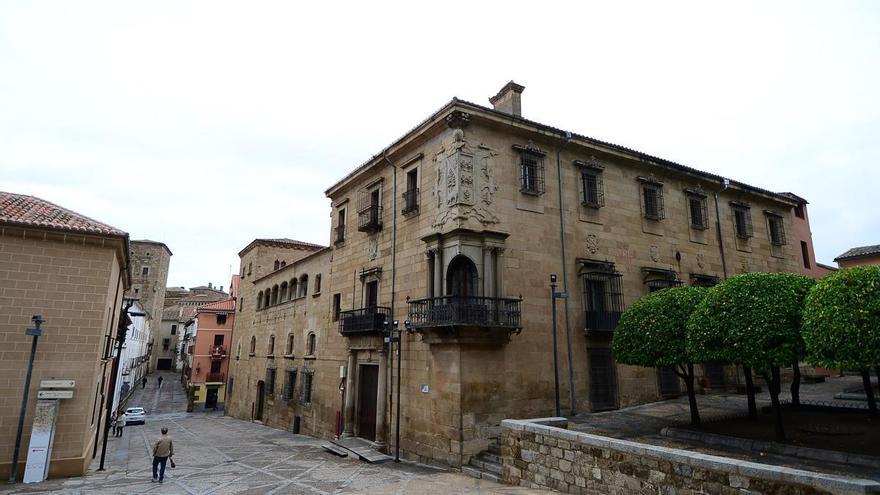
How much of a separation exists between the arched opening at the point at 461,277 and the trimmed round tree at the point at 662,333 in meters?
4.92

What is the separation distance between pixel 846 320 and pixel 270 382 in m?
29.3

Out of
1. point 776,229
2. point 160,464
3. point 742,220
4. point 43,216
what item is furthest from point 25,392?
point 776,229

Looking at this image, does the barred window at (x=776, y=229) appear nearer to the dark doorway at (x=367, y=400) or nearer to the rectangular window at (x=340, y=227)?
the dark doorway at (x=367, y=400)

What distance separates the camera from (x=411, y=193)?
1775cm

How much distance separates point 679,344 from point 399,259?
9.96m

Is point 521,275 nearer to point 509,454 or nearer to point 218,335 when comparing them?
point 509,454

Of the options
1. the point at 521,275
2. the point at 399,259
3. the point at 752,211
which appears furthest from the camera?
the point at 752,211

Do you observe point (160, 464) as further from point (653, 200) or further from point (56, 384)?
point (653, 200)

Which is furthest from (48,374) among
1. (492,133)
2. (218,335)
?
(218,335)

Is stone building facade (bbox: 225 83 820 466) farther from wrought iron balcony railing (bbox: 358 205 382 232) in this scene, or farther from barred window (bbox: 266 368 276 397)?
barred window (bbox: 266 368 276 397)

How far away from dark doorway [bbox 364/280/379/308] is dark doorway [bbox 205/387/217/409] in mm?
34695

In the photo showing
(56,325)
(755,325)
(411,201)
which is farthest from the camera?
(411,201)

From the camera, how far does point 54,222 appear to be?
13.7 m

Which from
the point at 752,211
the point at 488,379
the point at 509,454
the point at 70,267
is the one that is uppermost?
the point at 752,211
